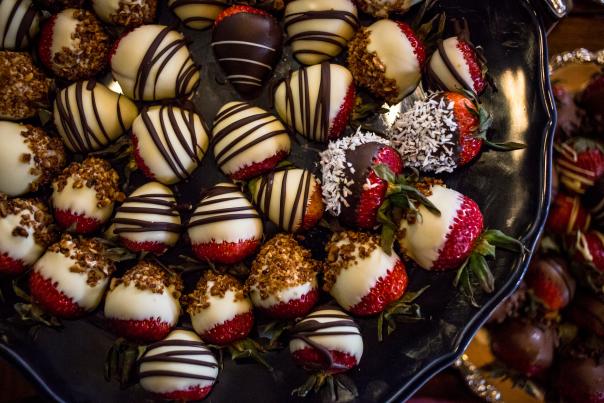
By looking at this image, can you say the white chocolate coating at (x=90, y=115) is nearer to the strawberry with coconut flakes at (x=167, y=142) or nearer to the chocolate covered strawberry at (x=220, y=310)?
the strawberry with coconut flakes at (x=167, y=142)

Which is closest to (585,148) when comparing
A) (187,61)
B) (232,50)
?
(232,50)

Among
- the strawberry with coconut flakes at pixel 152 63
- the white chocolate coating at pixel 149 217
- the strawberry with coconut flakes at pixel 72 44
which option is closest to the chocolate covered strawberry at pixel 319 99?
the strawberry with coconut flakes at pixel 152 63

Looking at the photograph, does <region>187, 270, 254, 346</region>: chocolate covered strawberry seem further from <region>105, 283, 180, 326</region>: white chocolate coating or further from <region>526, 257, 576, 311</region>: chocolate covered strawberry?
<region>526, 257, 576, 311</region>: chocolate covered strawberry

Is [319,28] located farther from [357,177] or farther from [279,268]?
[279,268]


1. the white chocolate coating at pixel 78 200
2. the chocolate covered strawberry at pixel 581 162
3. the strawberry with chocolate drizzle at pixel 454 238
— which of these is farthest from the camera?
the chocolate covered strawberry at pixel 581 162

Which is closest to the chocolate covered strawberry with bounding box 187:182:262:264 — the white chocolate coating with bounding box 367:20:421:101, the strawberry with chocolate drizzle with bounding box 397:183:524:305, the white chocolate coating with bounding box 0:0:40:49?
the strawberry with chocolate drizzle with bounding box 397:183:524:305

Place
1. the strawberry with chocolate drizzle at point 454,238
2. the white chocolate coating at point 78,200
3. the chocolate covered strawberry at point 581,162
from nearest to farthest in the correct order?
1. the strawberry with chocolate drizzle at point 454,238
2. the white chocolate coating at point 78,200
3. the chocolate covered strawberry at point 581,162

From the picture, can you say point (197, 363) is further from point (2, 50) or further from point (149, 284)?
point (2, 50)
